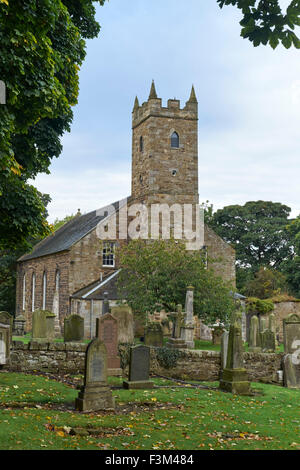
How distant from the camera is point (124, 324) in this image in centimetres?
1655

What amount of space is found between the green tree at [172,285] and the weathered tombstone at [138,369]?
10.3 meters

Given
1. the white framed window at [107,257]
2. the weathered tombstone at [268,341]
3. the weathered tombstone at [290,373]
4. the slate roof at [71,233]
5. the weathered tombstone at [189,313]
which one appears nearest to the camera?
the weathered tombstone at [290,373]

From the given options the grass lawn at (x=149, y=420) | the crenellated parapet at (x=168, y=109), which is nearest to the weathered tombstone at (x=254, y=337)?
the grass lawn at (x=149, y=420)

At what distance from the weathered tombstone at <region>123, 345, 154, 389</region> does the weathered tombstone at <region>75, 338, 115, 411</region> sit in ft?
7.97

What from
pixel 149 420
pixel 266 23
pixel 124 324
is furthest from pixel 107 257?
pixel 266 23

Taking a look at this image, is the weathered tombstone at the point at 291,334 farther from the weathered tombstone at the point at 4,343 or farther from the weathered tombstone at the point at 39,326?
the weathered tombstone at the point at 4,343

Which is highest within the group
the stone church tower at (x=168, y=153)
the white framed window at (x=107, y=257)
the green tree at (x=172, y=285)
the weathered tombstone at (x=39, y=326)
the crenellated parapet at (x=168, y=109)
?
the crenellated parapet at (x=168, y=109)

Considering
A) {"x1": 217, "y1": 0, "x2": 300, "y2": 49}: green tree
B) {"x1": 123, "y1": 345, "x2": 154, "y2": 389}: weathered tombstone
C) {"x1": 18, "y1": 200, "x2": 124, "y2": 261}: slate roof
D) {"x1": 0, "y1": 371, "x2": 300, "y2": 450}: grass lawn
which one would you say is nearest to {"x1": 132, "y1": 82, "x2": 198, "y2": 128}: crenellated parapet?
{"x1": 18, "y1": 200, "x2": 124, "y2": 261}: slate roof

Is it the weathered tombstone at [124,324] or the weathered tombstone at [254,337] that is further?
the weathered tombstone at [254,337]

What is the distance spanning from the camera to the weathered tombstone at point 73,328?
56.4 feet

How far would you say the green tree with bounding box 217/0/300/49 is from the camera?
592cm

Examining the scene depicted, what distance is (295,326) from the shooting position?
16.6 meters

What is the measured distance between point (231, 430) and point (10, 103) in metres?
7.21
